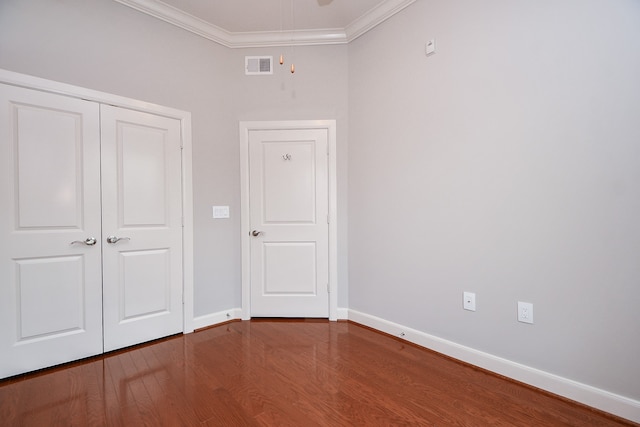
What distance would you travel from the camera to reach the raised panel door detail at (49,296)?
6.84 feet

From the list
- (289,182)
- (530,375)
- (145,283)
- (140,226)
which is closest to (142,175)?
(140,226)

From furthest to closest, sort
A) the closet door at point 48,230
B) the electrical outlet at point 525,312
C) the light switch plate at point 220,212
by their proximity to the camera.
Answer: the light switch plate at point 220,212 → the closet door at point 48,230 → the electrical outlet at point 525,312

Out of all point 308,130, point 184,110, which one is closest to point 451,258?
point 308,130

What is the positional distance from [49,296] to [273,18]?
10.0ft

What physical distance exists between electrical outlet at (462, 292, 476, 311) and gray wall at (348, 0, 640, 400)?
0.15 ft

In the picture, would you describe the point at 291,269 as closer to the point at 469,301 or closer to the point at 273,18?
the point at 469,301

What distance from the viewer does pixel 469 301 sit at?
7.23 ft

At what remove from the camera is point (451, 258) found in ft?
7.57

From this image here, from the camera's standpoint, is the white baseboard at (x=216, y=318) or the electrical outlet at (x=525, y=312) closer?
the electrical outlet at (x=525, y=312)


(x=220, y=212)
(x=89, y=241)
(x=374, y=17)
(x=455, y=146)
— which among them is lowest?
(x=89, y=241)

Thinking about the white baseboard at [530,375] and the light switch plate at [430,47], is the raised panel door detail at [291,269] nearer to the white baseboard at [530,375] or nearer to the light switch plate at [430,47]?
the white baseboard at [530,375]

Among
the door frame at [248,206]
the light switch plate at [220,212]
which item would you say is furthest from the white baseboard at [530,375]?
the light switch plate at [220,212]

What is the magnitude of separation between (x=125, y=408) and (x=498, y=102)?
10.1ft

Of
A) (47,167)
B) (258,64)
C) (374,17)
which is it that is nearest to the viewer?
(47,167)
